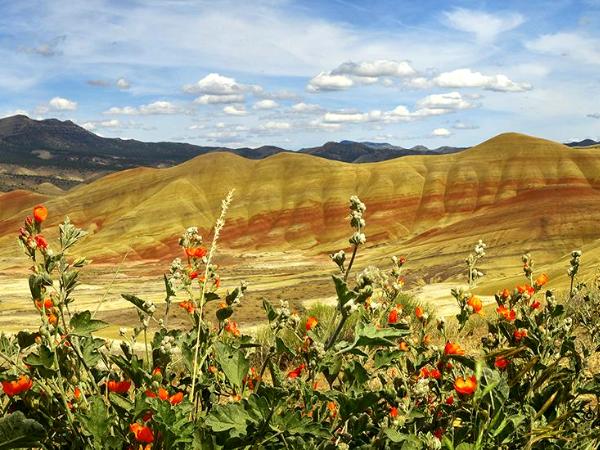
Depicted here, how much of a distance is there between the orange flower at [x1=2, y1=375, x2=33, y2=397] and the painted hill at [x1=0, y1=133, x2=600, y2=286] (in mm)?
62560

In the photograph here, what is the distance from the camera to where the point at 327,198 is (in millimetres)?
94562

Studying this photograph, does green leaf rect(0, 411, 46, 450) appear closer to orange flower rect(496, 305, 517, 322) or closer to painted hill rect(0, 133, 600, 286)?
orange flower rect(496, 305, 517, 322)

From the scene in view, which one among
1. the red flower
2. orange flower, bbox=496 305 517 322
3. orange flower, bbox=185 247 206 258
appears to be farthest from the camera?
orange flower, bbox=496 305 517 322

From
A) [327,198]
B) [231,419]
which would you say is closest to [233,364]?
[231,419]

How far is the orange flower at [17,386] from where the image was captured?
2162 millimetres

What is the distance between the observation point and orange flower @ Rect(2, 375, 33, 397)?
7.09 ft

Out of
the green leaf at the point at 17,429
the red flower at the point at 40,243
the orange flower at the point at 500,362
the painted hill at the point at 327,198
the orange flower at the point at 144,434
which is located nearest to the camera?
the green leaf at the point at 17,429

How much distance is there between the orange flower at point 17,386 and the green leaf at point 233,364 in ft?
2.52

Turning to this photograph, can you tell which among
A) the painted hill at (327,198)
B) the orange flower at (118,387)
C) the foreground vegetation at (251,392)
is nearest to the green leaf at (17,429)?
the foreground vegetation at (251,392)

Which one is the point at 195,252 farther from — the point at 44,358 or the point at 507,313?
the point at 507,313

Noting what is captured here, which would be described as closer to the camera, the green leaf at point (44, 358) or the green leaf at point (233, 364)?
the green leaf at point (44, 358)

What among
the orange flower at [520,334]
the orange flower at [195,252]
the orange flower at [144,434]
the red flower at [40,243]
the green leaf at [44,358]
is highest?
the red flower at [40,243]

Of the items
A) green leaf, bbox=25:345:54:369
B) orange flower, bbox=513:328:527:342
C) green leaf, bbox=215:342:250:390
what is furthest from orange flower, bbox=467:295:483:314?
green leaf, bbox=25:345:54:369

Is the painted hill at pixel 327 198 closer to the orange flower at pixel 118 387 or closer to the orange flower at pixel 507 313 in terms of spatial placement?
the orange flower at pixel 507 313
